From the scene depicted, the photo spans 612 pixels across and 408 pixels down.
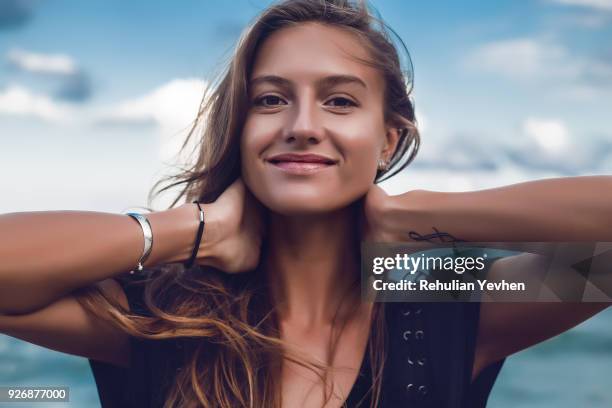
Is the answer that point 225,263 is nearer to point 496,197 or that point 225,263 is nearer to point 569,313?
point 496,197

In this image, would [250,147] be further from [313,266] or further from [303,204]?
[313,266]

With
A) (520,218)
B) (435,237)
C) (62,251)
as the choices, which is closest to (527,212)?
(520,218)

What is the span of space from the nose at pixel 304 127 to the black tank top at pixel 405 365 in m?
0.62

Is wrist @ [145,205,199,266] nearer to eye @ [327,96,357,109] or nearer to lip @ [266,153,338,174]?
lip @ [266,153,338,174]

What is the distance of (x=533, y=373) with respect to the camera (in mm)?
10945

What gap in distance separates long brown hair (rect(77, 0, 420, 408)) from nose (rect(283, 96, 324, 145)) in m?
0.23

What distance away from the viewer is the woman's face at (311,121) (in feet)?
7.26

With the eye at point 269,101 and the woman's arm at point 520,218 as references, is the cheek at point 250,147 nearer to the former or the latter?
the eye at point 269,101

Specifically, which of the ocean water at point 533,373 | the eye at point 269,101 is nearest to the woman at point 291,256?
the eye at point 269,101

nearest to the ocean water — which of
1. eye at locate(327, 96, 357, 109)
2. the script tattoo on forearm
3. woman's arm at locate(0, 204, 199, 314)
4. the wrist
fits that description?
the script tattoo on forearm

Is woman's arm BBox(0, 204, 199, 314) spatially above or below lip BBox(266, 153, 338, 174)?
below

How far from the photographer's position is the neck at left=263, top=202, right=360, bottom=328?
7.98ft

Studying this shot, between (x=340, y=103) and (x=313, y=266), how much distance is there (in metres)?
0.57

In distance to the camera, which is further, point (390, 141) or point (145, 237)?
point (390, 141)
